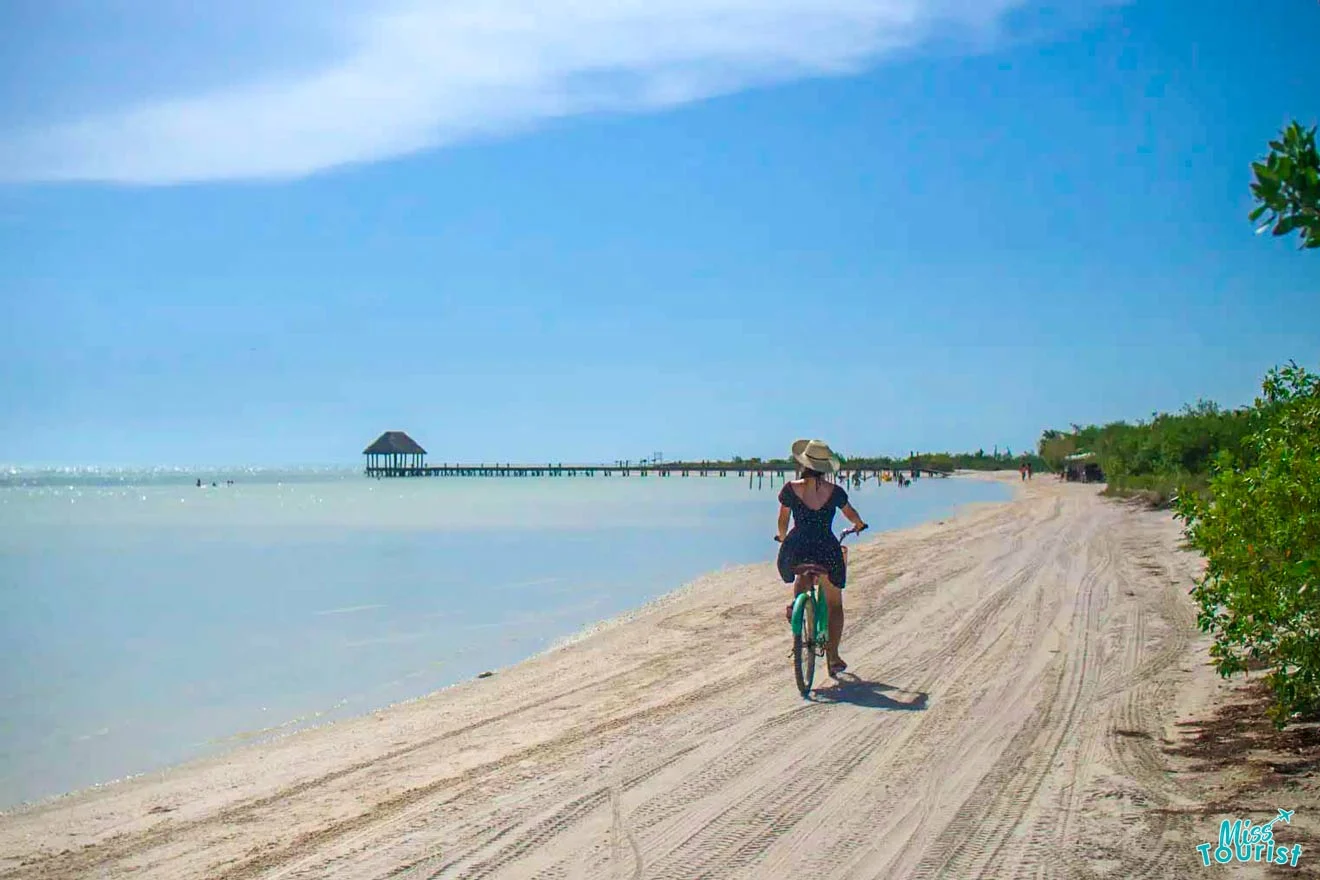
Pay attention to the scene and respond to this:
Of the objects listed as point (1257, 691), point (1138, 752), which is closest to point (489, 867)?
point (1138, 752)

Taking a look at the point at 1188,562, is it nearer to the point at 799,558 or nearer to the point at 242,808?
the point at 799,558

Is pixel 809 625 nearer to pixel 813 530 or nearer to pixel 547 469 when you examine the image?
pixel 813 530

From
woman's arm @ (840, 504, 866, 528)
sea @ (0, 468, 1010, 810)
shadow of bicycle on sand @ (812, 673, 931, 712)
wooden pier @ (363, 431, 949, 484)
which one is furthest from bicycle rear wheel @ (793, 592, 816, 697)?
wooden pier @ (363, 431, 949, 484)

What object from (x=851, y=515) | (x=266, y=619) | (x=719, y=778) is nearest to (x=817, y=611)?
(x=851, y=515)

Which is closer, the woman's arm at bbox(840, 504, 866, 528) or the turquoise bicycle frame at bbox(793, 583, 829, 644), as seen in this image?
the turquoise bicycle frame at bbox(793, 583, 829, 644)

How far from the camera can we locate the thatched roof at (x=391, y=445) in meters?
128

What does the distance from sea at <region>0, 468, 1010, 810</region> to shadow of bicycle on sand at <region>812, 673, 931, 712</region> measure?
14.4 feet

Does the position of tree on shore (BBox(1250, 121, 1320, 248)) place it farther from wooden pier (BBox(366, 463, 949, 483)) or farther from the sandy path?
wooden pier (BBox(366, 463, 949, 483))

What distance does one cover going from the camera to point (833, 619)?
8.28 meters

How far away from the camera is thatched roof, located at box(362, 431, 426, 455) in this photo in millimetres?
128250

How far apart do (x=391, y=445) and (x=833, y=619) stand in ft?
410

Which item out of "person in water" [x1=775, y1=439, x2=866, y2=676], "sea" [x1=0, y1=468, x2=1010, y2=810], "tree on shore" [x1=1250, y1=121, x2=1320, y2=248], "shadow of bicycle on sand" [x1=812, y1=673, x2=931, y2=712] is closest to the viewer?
"tree on shore" [x1=1250, y1=121, x2=1320, y2=248]

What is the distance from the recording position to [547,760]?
6.30 metres

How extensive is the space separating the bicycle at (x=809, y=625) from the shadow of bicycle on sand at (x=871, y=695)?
0.60 feet
